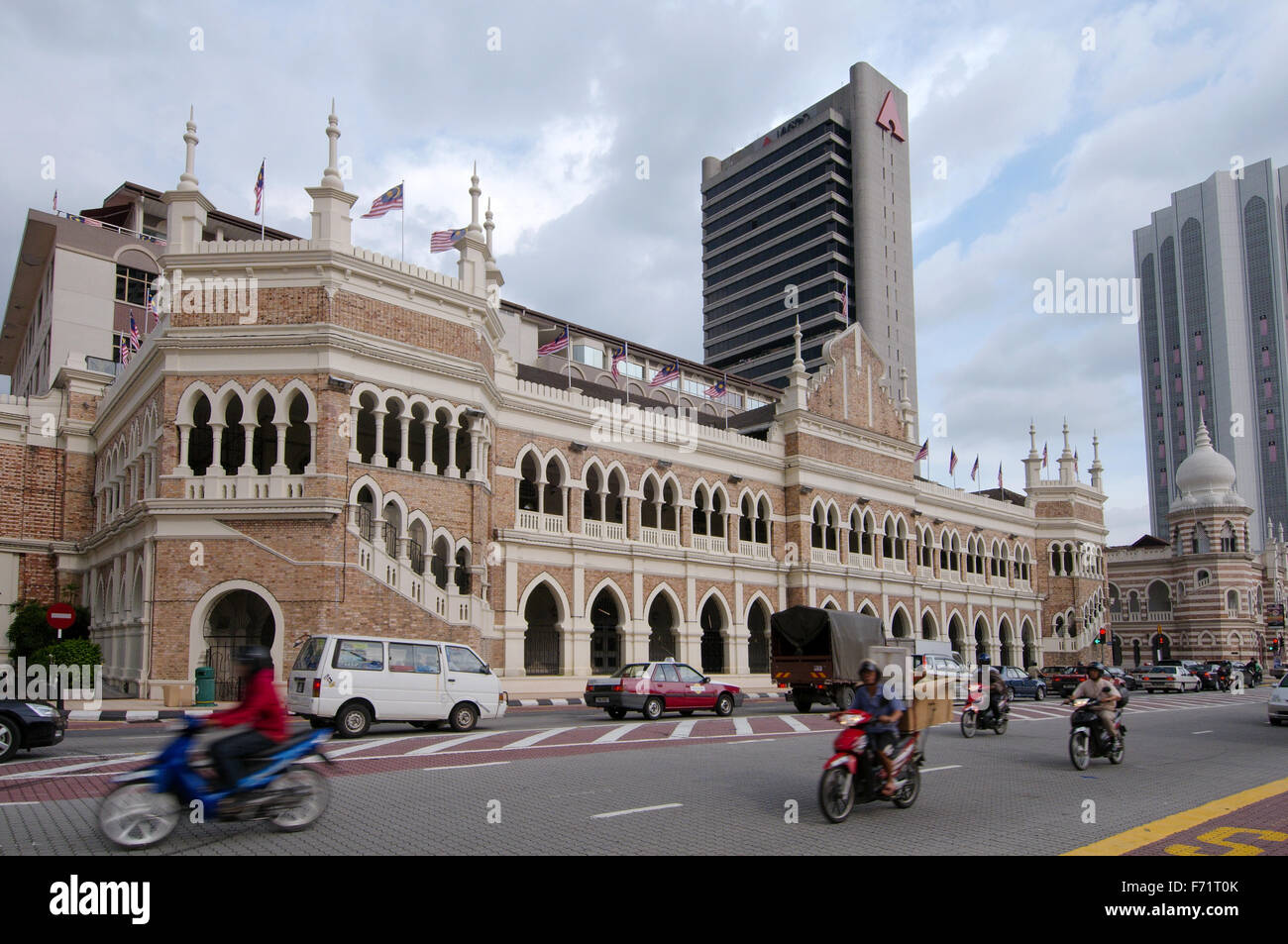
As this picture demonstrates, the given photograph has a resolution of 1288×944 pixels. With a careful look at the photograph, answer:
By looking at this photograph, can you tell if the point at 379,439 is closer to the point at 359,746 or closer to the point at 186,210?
the point at 186,210

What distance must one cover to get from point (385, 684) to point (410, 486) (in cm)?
925

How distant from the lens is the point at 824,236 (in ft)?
344

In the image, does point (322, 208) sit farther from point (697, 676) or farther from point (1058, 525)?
point (1058, 525)

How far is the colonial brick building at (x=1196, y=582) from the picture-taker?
209 ft

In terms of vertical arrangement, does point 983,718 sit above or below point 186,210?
below

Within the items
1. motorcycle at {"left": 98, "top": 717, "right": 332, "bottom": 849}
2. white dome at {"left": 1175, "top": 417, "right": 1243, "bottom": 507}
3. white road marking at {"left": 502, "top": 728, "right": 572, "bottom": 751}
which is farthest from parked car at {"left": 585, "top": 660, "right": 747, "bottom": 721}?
white dome at {"left": 1175, "top": 417, "right": 1243, "bottom": 507}

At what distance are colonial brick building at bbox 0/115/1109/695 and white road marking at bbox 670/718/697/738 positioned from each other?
686cm

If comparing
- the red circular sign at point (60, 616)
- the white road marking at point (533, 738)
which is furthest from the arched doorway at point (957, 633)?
the red circular sign at point (60, 616)

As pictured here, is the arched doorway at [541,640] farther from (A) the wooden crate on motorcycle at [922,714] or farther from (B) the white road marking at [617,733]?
(A) the wooden crate on motorcycle at [922,714]

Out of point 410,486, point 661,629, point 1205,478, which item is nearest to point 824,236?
point 1205,478

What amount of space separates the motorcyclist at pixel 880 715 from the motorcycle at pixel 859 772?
4cm

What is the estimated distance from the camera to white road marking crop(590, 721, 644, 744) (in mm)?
17028
